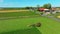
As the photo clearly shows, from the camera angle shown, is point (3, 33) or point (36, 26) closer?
point (3, 33)

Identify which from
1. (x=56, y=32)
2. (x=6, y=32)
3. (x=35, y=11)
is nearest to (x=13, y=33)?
(x=6, y=32)

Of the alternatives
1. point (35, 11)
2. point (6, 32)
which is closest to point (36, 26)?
point (6, 32)

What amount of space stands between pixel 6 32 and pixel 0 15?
12.6ft

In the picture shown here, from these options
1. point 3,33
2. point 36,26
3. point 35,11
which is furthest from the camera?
point 35,11

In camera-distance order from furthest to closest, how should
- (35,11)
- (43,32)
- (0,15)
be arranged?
1. (35,11)
2. (0,15)
3. (43,32)

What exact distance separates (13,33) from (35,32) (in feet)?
2.40

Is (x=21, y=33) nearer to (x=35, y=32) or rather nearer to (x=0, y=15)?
(x=35, y=32)

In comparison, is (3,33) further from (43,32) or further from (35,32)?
(43,32)

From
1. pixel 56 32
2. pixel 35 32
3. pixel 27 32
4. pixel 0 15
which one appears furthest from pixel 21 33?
pixel 0 15

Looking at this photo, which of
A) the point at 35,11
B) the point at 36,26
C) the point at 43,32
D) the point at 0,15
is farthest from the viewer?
the point at 35,11

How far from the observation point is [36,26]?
408 centimetres

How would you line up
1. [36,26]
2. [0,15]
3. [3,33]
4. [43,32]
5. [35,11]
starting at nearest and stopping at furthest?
[3,33] < [43,32] < [36,26] < [0,15] < [35,11]

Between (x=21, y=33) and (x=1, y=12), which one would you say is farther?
(x=1, y=12)

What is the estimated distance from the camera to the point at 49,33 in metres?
3.54
